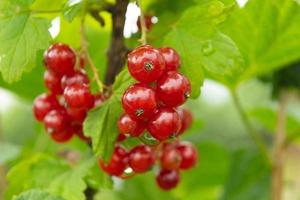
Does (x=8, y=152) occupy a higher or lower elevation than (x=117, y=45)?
lower

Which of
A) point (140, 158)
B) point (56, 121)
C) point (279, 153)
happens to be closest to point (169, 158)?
point (140, 158)

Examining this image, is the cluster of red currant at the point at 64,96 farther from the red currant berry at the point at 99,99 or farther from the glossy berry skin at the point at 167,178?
the glossy berry skin at the point at 167,178

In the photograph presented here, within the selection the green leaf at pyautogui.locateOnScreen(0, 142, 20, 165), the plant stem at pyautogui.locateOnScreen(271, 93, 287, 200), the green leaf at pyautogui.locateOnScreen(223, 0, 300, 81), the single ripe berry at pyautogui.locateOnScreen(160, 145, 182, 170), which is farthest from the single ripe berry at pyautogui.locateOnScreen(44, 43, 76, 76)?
the plant stem at pyautogui.locateOnScreen(271, 93, 287, 200)

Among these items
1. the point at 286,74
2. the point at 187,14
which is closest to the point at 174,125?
the point at 187,14

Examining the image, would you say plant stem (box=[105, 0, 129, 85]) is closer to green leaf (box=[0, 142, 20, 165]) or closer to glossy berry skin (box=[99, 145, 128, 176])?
glossy berry skin (box=[99, 145, 128, 176])

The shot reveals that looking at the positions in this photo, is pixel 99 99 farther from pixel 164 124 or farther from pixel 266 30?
pixel 266 30

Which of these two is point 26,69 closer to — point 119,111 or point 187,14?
point 119,111
